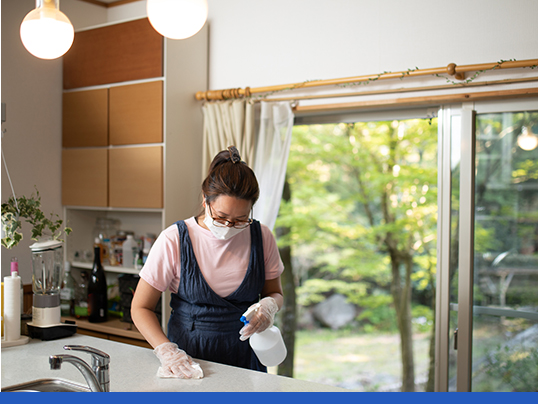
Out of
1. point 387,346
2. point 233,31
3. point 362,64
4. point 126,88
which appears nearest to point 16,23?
point 126,88

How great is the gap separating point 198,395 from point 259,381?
27 cm

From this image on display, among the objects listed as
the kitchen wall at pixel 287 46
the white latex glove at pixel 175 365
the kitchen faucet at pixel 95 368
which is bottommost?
the white latex glove at pixel 175 365

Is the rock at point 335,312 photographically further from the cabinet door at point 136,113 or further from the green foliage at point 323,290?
the cabinet door at point 136,113

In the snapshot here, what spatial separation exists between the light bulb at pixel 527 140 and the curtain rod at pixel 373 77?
0.37 meters

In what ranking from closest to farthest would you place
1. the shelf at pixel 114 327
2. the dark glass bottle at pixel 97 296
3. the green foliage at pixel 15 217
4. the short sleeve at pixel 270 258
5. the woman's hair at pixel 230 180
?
the woman's hair at pixel 230 180 < the green foliage at pixel 15 217 < the short sleeve at pixel 270 258 < the shelf at pixel 114 327 < the dark glass bottle at pixel 97 296

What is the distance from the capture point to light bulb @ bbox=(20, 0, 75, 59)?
1545 mm

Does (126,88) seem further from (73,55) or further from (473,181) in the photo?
Answer: (473,181)

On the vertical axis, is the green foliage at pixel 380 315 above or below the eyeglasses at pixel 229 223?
below

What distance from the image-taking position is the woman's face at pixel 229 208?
1.77 metres

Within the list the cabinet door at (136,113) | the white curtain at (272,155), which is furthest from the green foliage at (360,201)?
the cabinet door at (136,113)

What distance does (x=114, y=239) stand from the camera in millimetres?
3090

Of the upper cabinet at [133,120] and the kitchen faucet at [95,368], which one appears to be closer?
the kitchen faucet at [95,368]

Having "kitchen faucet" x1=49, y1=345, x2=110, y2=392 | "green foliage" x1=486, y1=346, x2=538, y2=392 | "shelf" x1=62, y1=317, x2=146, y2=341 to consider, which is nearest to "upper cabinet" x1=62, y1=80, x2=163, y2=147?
"shelf" x1=62, y1=317, x2=146, y2=341

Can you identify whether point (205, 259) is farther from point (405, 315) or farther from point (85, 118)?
point (405, 315)
